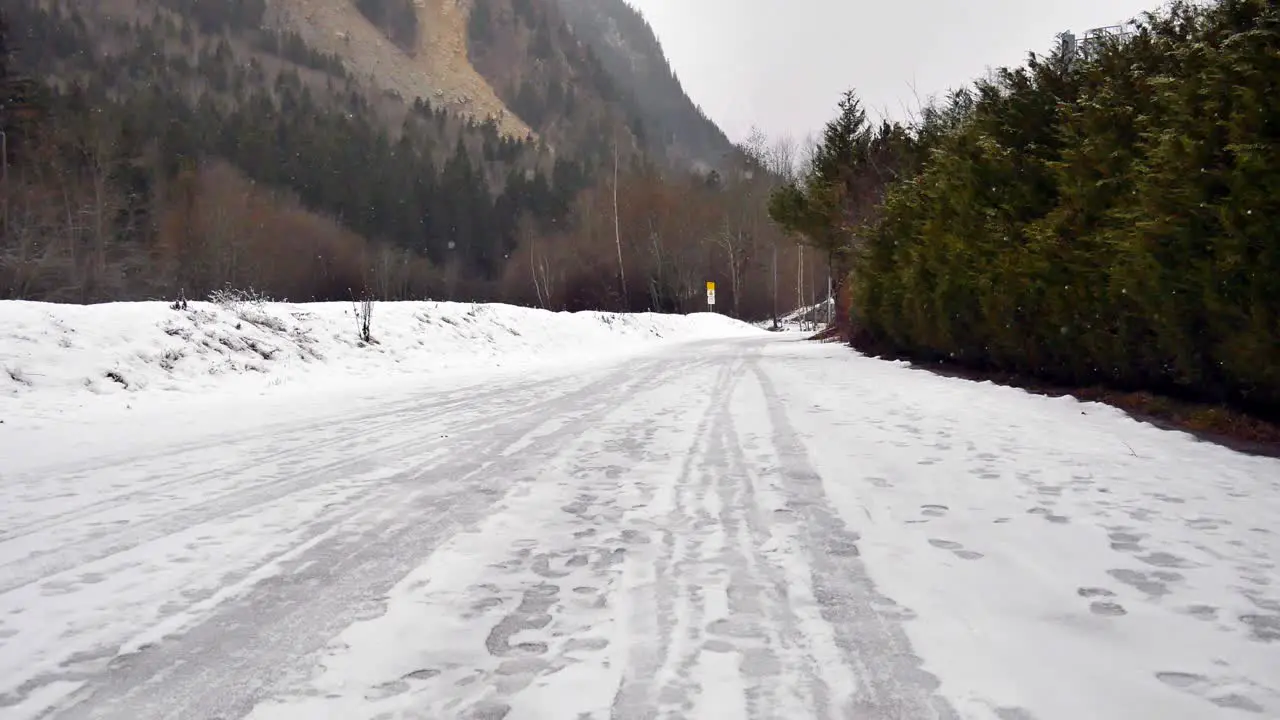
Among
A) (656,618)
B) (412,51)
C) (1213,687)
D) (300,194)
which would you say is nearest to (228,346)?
(656,618)

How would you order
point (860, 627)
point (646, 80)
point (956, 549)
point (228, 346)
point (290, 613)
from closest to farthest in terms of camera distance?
1. point (860, 627)
2. point (290, 613)
3. point (956, 549)
4. point (228, 346)
5. point (646, 80)

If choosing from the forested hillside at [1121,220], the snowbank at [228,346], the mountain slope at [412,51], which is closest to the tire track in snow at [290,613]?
the forested hillside at [1121,220]

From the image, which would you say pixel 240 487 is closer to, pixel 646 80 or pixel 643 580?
pixel 643 580

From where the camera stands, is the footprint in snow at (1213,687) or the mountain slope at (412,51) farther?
the mountain slope at (412,51)

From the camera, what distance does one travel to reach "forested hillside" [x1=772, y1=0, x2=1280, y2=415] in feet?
18.4

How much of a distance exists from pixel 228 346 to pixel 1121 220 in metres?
13.1

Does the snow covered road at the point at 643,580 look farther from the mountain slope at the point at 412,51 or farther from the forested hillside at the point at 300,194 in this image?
the mountain slope at the point at 412,51

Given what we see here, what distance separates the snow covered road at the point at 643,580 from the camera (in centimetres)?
204

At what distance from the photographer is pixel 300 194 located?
59.2 m

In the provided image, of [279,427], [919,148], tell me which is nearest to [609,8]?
[919,148]

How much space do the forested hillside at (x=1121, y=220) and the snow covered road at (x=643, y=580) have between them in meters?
1.31

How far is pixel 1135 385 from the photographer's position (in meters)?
7.74

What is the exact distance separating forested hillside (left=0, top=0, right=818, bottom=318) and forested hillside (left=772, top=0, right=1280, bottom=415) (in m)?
22.7

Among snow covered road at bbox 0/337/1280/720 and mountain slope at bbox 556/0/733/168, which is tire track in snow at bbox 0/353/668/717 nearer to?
snow covered road at bbox 0/337/1280/720
